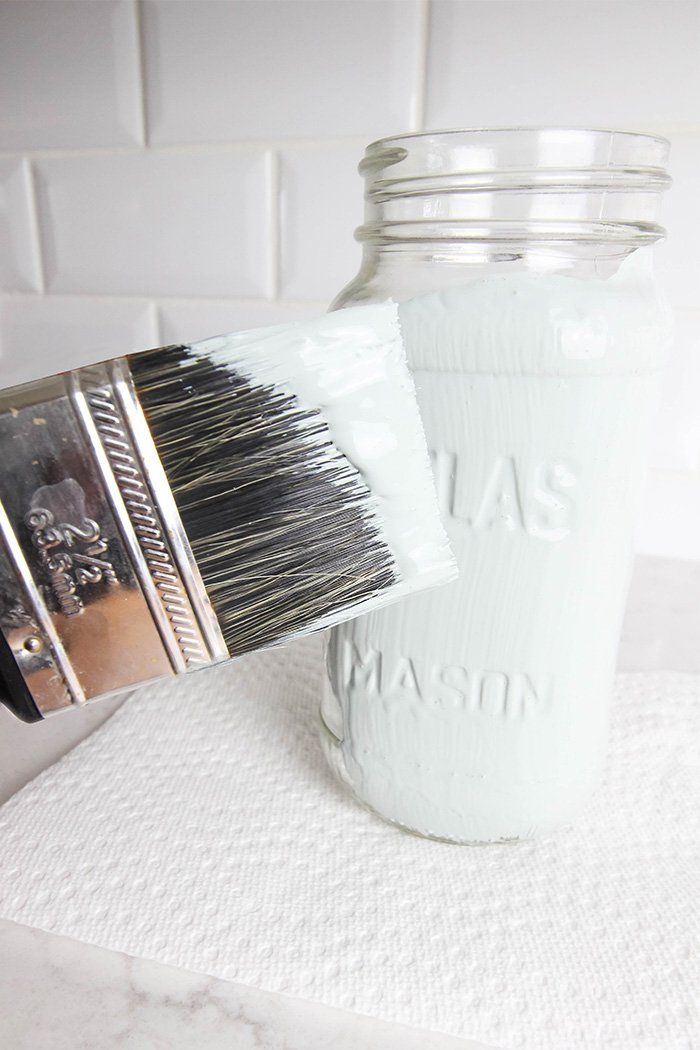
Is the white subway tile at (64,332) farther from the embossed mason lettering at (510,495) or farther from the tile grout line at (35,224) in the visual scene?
the embossed mason lettering at (510,495)

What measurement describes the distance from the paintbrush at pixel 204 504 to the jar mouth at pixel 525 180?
7 cm

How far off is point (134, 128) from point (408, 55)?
0.21 meters

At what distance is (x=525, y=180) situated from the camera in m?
0.28

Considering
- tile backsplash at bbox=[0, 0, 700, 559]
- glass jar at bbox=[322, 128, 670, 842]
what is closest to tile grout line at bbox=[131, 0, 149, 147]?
tile backsplash at bbox=[0, 0, 700, 559]

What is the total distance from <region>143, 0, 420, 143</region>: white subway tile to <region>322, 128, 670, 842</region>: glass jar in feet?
0.91

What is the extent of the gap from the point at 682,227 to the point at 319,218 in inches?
9.6

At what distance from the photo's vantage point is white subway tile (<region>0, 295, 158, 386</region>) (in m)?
0.66

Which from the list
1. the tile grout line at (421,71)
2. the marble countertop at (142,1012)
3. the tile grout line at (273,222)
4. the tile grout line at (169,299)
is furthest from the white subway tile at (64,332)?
the marble countertop at (142,1012)

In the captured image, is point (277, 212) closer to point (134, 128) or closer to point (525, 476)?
point (134, 128)

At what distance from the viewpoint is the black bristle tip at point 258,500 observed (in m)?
0.23

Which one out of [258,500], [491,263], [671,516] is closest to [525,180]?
[491,263]

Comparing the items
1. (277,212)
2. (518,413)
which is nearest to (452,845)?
(518,413)

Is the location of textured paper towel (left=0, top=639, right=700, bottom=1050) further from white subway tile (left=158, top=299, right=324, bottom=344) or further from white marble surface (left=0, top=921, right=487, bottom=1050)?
white subway tile (left=158, top=299, right=324, bottom=344)

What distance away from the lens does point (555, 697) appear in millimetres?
327
